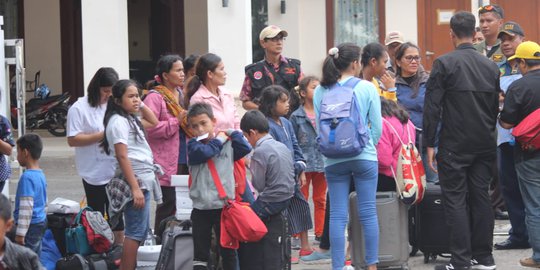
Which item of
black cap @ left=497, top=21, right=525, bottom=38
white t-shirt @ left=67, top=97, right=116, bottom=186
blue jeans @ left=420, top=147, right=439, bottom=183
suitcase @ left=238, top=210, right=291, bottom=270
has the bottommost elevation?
suitcase @ left=238, top=210, right=291, bottom=270

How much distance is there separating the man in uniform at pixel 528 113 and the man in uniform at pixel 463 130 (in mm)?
253

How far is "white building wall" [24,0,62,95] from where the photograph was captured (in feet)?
73.2

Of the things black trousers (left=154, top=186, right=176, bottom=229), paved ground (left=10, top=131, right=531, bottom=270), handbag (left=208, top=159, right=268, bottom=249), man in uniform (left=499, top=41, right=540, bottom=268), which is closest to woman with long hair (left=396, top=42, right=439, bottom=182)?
paved ground (left=10, top=131, right=531, bottom=270)

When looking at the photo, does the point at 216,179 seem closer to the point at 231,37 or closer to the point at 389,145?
the point at 389,145

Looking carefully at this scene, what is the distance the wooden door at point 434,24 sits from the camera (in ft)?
68.3

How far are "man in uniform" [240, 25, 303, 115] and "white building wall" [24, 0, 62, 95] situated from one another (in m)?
12.9

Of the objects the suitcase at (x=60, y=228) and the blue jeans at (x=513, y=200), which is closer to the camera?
the suitcase at (x=60, y=228)

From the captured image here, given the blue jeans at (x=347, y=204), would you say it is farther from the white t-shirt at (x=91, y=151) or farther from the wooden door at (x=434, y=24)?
the wooden door at (x=434, y=24)

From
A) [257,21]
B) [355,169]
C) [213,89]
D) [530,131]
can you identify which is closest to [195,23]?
[257,21]

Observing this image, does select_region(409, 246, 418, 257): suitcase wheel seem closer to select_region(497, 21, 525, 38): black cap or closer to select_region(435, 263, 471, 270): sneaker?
select_region(435, 263, 471, 270): sneaker

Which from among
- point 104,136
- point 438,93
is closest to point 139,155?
point 104,136

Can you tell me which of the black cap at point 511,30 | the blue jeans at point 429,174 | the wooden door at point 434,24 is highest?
the wooden door at point 434,24

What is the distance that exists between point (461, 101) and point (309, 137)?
184cm

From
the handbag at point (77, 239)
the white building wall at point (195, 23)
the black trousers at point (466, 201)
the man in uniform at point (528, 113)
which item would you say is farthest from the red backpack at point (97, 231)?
the white building wall at point (195, 23)
